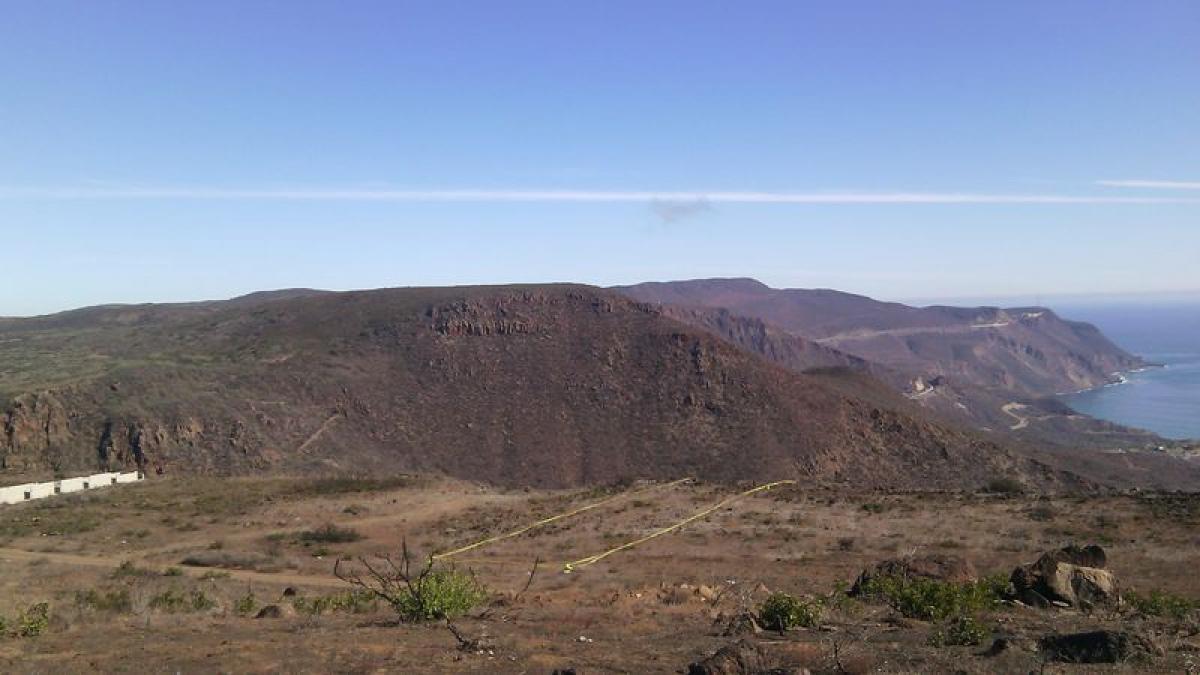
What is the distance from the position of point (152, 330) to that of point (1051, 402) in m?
113

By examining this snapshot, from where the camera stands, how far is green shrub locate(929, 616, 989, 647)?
948 centimetres

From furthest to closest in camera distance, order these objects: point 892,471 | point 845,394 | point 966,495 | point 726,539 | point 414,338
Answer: point 414,338, point 845,394, point 892,471, point 966,495, point 726,539

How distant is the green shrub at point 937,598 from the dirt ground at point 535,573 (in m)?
0.25

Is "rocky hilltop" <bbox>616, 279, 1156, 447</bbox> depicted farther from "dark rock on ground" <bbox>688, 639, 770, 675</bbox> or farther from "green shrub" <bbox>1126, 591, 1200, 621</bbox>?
"dark rock on ground" <bbox>688, 639, 770, 675</bbox>

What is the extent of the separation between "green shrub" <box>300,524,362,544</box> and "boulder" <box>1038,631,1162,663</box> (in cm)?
2023

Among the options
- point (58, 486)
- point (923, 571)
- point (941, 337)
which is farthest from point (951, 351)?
point (923, 571)

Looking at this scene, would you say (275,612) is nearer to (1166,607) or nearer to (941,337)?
(1166,607)

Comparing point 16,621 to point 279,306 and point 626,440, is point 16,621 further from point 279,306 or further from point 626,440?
point 279,306

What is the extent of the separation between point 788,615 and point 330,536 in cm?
1768

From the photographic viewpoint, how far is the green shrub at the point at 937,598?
36.5ft

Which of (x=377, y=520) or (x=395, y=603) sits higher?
(x=395, y=603)

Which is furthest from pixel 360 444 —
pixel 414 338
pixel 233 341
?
pixel 233 341

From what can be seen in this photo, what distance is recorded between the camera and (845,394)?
191 ft

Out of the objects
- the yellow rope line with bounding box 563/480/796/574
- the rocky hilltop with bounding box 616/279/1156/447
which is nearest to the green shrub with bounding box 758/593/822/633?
the yellow rope line with bounding box 563/480/796/574
